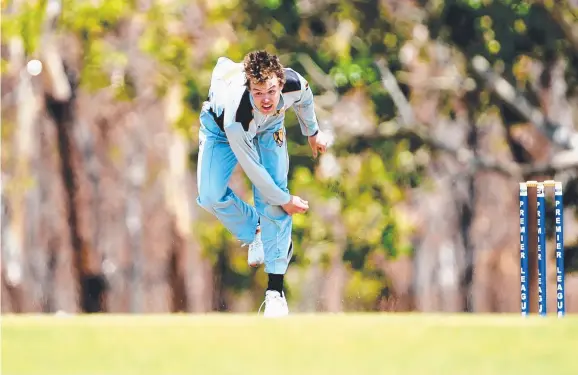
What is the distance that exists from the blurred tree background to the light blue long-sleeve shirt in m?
10.5

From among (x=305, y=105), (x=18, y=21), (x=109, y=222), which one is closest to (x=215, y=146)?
(x=305, y=105)

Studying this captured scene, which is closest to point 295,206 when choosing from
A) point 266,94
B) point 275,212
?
point 275,212

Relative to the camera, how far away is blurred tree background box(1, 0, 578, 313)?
22.8m

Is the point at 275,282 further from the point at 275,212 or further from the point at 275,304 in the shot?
the point at 275,212

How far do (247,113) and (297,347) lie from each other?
2085mm

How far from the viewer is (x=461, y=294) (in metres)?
31.8

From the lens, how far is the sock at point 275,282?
10742 millimetres

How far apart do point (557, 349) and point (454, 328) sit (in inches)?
25.7

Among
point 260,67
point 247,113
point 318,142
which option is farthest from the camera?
point 318,142

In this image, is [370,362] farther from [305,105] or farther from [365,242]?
[365,242]

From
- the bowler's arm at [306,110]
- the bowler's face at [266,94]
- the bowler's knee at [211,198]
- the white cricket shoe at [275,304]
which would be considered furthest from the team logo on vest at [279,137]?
the white cricket shoe at [275,304]

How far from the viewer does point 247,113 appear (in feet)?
32.6

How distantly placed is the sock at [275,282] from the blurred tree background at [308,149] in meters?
10.2

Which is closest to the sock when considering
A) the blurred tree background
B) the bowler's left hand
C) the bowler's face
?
the bowler's left hand
